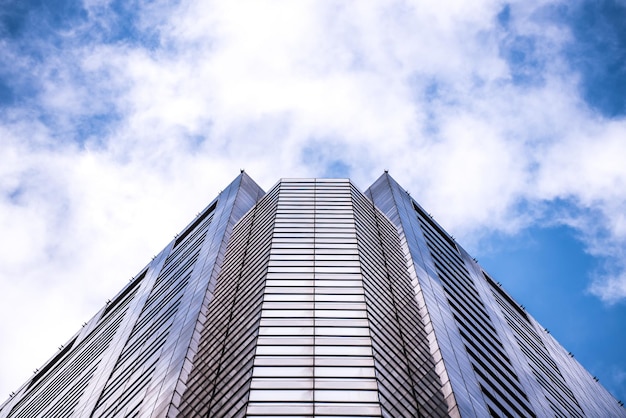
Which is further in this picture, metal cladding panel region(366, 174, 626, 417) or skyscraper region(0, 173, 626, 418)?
metal cladding panel region(366, 174, 626, 417)

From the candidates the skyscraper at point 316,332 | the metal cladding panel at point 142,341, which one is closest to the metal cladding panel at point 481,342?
the skyscraper at point 316,332

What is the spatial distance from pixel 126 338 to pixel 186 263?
10.3 meters

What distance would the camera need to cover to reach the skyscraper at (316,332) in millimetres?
39406

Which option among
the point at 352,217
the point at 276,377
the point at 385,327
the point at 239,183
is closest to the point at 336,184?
the point at 352,217

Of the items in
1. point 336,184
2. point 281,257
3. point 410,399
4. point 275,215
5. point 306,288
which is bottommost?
point 410,399

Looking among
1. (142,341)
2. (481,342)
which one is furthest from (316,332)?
(142,341)

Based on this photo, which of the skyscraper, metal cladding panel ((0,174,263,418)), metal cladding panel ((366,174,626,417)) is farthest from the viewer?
metal cladding panel ((0,174,263,418))

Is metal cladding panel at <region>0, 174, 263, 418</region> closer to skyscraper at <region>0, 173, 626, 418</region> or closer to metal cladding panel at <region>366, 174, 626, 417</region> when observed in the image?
skyscraper at <region>0, 173, 626, 418</region>

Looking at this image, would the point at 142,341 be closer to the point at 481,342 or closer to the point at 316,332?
the point at 316,332

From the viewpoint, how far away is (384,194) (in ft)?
279

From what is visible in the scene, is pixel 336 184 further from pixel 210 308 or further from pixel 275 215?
pixel 210 308

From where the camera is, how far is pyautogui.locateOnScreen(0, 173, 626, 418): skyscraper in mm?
39406

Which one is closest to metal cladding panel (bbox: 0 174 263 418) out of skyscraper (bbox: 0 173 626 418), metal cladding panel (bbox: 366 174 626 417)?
skyscraper (bbox: 0 173 626 418)

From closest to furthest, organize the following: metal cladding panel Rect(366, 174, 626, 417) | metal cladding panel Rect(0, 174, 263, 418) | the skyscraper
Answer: the skyscraper → metal cladding panel Rect(366, 174, 626, 417) → metal cladding panel Rect(0, 174, 263, 418)
